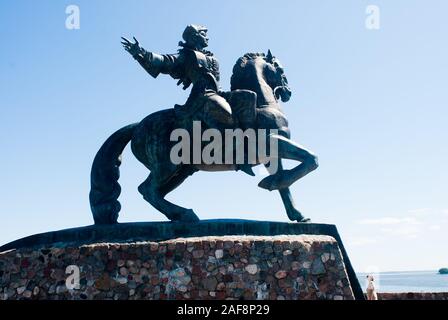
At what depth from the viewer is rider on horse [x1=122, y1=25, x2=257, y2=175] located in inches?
340

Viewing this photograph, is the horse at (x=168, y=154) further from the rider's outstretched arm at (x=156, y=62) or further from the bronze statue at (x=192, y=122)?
the rider's outstretched arm at (x=156, y=62)

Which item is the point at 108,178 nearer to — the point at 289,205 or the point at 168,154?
the point at 168,154

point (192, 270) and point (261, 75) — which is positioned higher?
point (261, 75)

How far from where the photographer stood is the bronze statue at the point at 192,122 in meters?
8.59

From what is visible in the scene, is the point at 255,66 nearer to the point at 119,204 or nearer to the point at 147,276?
the point at 119,204

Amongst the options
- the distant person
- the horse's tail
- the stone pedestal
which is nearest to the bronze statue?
the horse's tail

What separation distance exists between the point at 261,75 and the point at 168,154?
2.05 meters

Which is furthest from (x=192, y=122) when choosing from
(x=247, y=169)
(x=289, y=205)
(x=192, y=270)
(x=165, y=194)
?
(x=192, y=270)

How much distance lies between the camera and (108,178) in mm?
9250

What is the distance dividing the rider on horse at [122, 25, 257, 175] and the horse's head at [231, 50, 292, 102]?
1.26 ft

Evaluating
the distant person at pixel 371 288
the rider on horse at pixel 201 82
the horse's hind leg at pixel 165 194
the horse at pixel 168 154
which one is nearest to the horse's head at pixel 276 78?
the horse at pixel 168 154

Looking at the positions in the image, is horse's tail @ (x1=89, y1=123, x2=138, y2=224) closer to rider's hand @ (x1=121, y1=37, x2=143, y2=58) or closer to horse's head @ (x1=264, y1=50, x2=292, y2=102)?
rider's hand @ (x1=121, y1=37, x2=143, y2=58)
